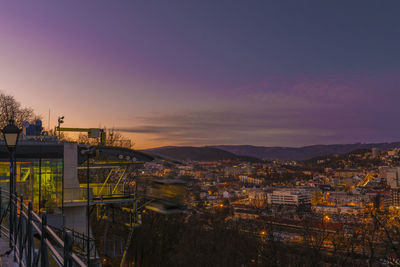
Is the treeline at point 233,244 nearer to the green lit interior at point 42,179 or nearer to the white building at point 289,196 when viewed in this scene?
the green lit interior at point 42,179

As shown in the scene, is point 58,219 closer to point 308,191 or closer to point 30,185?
point 30,185

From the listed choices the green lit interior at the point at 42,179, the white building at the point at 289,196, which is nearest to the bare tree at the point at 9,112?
the green lit interior at the point at 42,179

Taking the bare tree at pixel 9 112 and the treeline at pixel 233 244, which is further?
the bare tree at pixel 9 112

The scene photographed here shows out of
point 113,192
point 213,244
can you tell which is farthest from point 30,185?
point 213,244

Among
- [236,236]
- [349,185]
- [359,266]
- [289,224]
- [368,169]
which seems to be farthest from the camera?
[368,169]

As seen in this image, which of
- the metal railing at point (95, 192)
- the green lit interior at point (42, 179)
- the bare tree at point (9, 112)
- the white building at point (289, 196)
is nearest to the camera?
the green lit interior at point (42, 179)

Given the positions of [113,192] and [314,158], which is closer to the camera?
[113,192]

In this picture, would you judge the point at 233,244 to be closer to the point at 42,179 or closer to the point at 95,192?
the point at 95,192


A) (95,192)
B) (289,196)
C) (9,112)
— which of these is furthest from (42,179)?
(289,196)

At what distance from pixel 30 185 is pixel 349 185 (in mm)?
93358

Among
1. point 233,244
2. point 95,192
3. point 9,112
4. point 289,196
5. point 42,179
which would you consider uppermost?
point 9,112

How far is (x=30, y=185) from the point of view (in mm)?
12031

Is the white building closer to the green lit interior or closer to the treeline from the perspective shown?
the treeline

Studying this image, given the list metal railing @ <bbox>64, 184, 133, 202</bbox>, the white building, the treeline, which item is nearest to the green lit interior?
metal railing @ <bbox>64, 184, 133, 202</bbox>
